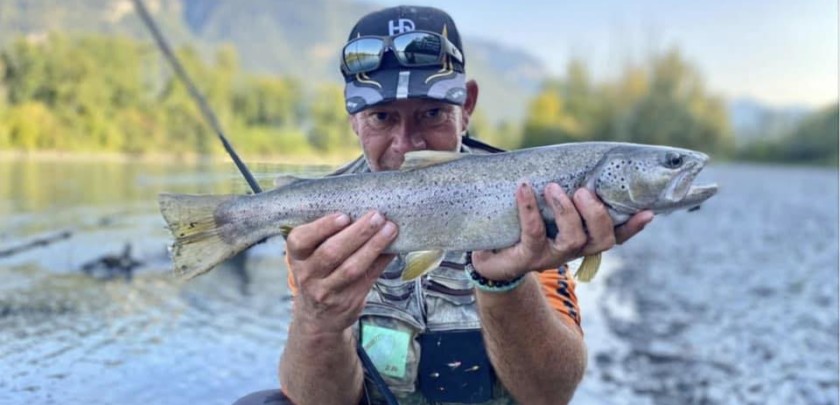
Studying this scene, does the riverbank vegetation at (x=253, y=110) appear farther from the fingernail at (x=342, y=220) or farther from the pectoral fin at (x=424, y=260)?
the fingernail at (x=342, y=220)

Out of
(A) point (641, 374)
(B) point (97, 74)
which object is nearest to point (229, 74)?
(B) point (97, 74)

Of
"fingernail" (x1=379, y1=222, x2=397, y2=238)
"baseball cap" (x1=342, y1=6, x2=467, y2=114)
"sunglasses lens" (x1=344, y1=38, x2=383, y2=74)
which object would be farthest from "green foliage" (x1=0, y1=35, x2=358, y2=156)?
"fingernail" (x1=379, y1=222, x2=397, y2=238)

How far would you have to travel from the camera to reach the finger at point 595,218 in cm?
259

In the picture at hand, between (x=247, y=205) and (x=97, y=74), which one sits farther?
(x=97, y=74)

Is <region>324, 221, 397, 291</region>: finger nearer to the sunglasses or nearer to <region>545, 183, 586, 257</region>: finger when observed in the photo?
<region>545, 183, 586, 257</region>: finger

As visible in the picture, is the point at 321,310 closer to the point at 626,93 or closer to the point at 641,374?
the point at 641,374

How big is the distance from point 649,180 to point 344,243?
3.60ft

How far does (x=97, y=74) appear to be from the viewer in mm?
79125

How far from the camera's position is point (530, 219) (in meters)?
2.62

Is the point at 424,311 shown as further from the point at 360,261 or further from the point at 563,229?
the point at 563,229

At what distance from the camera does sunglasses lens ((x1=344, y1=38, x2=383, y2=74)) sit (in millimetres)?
3486

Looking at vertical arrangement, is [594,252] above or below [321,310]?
above

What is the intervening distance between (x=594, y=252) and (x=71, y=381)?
428 centimetres

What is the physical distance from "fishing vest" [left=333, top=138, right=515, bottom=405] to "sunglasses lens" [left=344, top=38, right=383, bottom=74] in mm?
947
